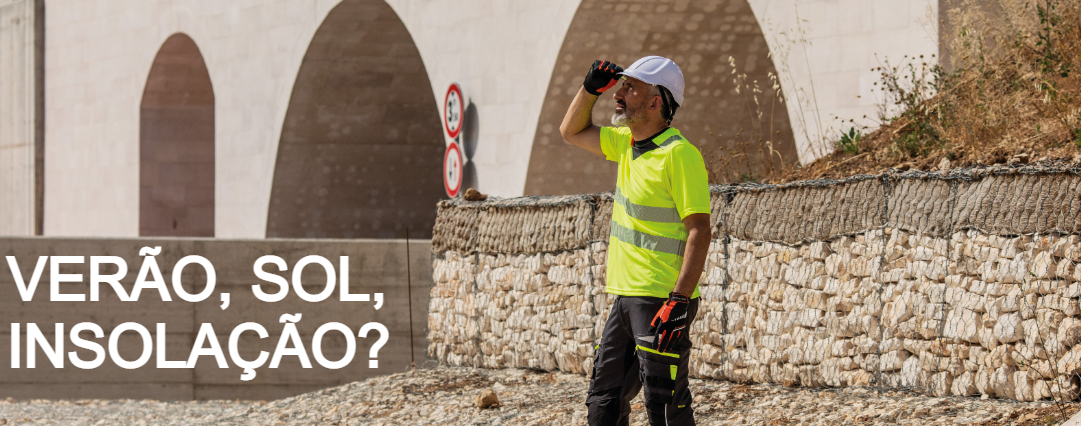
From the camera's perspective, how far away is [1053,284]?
18.2 feet

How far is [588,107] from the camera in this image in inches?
185

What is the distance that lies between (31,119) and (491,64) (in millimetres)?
12922

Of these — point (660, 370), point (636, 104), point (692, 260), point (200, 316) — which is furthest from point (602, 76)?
point (200, 316)

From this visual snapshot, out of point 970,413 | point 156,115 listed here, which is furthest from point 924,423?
point 156,115

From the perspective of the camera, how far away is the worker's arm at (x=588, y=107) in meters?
4.46

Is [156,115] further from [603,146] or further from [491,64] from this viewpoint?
[603,146]

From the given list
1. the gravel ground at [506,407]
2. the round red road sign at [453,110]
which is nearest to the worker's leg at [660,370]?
the gravel ground at [506,407]

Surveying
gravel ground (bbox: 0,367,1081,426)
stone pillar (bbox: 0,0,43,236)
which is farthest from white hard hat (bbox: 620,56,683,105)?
stone pillar (bbox: 0,0,43,236)

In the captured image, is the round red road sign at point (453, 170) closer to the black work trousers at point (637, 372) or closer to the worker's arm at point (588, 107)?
the worker's arm at point (588, 107)

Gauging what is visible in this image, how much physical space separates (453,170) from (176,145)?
335 inches

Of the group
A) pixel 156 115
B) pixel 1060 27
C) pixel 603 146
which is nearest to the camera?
pixel 603 146

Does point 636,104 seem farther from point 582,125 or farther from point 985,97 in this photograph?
point 985,97

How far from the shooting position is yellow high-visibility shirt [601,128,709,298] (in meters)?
4.18

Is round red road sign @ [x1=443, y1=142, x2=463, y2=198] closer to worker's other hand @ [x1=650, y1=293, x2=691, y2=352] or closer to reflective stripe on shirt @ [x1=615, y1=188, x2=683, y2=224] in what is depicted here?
reflective stripe on shirt @ [x1=615, y1=188, x2=683, y2=224]
